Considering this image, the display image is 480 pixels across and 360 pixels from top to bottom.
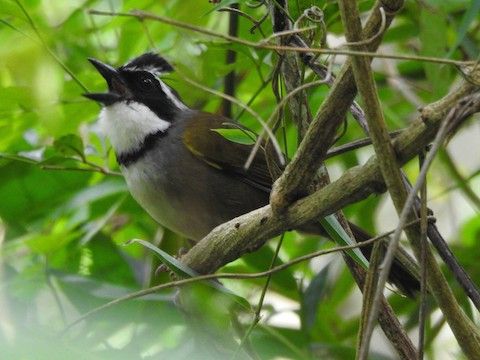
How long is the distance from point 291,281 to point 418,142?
137cm

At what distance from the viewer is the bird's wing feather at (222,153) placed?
2748mm

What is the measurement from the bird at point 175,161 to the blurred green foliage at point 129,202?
65 millimetres

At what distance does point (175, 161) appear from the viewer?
9.06 feet

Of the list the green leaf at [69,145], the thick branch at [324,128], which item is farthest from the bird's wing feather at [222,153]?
the thick branch at [324,128]

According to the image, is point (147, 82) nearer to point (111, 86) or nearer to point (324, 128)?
point (111, 86)

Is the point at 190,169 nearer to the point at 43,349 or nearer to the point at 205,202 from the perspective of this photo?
the point at 205,202

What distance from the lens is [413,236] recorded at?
142 centimetres

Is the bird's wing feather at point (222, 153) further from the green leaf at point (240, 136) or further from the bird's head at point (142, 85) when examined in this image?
the green leaf at point (240, 136)

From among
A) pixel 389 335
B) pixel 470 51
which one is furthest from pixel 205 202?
pixel 389 335

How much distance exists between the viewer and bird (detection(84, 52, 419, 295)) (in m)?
2.65

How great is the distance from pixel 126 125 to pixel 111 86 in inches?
4.7

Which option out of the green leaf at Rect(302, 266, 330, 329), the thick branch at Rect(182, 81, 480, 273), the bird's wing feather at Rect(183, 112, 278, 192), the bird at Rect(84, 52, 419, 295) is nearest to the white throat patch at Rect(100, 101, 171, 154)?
the bird at Rect(84, 52, 419, 295)

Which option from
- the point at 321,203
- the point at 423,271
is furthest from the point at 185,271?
the point at 423,271

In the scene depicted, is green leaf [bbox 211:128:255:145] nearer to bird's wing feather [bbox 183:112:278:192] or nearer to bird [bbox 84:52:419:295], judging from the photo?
bird [bbox 84:52:419:295]
